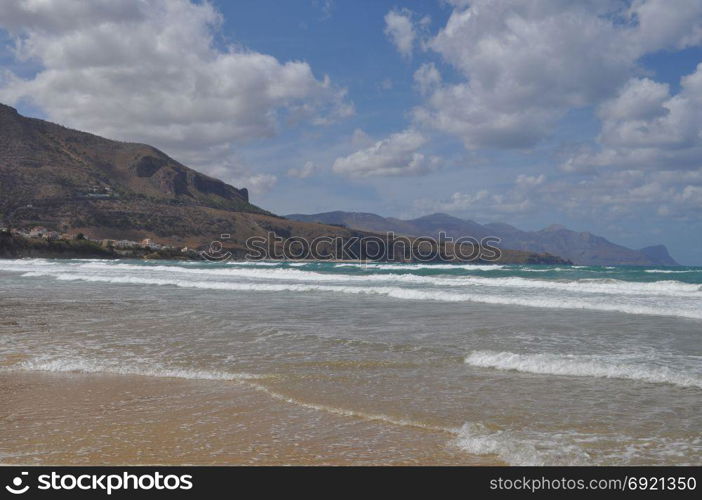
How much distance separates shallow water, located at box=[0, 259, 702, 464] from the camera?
17.3 ft

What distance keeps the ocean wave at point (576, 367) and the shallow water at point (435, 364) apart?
0.11 feet

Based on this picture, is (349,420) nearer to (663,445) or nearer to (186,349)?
(663,445)

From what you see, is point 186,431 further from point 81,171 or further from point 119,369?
point 81,171

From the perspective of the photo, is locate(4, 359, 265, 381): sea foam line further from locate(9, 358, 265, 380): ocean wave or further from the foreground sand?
the foreground sand

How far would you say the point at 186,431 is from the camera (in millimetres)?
5293

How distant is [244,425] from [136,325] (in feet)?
28.9

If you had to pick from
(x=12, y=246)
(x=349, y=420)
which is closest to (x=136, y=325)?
(x=349, y=420)

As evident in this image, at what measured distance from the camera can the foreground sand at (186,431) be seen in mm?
4648

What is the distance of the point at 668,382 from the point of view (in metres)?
7.57
